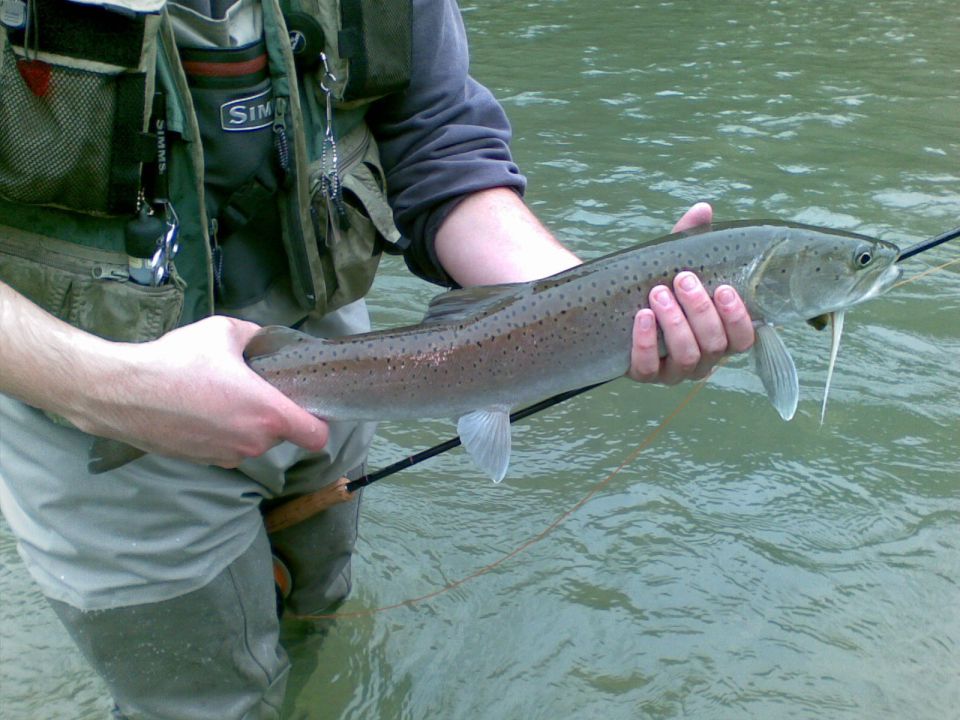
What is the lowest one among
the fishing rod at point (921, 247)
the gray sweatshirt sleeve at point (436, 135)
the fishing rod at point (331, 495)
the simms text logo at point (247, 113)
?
the fishing rod at point (331, 495)

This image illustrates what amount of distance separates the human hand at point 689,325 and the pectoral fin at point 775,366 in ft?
0.30

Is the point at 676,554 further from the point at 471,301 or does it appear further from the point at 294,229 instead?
the point at 294,229

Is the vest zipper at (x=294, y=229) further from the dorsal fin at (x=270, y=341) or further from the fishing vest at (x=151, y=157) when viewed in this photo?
the dorsal fin at (x=270, y=341)

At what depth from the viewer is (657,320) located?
231 cm

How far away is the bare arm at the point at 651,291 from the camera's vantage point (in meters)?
2.27

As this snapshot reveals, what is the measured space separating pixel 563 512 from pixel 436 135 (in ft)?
5.91

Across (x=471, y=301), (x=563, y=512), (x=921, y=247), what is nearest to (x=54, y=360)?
(x=471, y=301)

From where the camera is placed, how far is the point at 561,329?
2.40 meters

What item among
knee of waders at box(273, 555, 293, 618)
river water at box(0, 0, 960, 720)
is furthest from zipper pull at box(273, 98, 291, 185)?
river water at box(0, 0, 960, 720)

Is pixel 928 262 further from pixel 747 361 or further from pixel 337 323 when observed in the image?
pixel 337 323

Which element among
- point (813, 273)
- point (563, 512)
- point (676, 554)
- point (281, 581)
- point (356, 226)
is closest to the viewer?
point (813, 273)

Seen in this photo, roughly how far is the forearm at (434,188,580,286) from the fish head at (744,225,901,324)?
0.46 metres

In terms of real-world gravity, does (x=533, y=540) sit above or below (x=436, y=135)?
below

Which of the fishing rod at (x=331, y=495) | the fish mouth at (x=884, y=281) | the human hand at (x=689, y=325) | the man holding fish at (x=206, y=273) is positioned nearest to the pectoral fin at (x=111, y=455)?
the man holding fish at (x=206, y=273)
